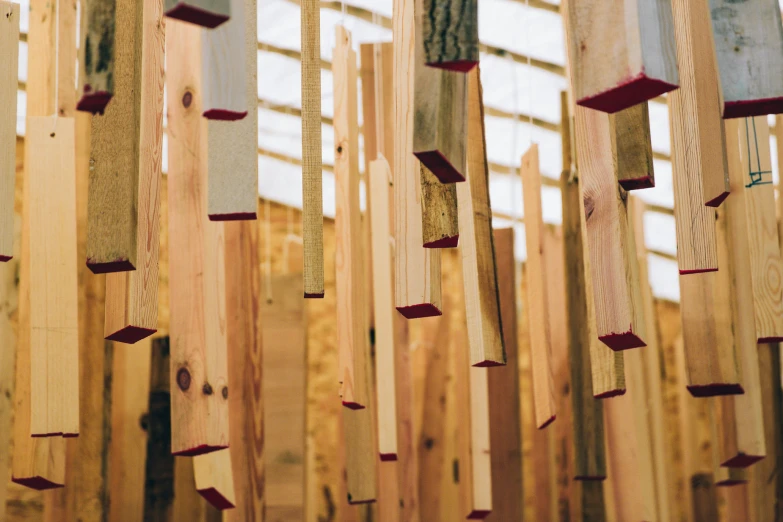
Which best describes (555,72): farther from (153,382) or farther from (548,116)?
(153,382)

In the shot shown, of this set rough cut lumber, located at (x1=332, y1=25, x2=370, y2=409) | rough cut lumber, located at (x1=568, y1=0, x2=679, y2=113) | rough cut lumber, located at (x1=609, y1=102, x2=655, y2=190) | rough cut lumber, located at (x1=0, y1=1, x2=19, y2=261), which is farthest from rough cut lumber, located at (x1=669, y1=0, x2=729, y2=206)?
rough cut lumber, located at (x1=0, y1=1, x2=19, y2=261)

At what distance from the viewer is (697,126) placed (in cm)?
211

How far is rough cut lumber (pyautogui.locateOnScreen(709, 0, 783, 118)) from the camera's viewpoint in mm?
1556

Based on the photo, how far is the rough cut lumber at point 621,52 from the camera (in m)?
1.41

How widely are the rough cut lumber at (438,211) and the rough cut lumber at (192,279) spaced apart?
51 cm

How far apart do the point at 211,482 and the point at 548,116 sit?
4.10 m

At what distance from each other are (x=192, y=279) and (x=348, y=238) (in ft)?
3.34

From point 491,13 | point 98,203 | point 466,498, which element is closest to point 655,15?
point 98,203

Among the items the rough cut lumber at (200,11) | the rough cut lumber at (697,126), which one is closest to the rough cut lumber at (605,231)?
the rough cut lumber at (697,126)

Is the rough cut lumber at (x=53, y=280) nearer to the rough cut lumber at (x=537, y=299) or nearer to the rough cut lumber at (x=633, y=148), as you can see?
the rough cut lumber at (x=633, y=148)

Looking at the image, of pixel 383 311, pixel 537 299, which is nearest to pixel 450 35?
pixel 383 311

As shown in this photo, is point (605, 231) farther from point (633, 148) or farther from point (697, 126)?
point (697, 126)

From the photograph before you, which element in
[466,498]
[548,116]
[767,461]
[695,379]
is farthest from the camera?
[548,116]

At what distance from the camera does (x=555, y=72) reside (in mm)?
5883
